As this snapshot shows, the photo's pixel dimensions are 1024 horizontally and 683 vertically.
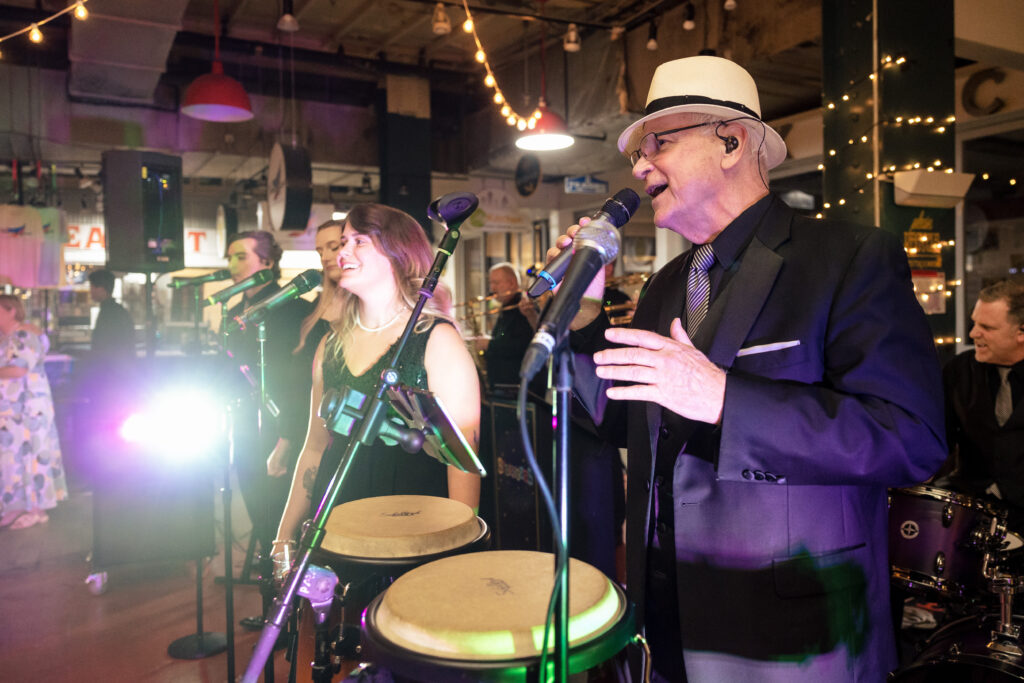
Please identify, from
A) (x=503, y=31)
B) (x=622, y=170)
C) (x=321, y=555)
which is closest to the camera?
(x=321, y=555)

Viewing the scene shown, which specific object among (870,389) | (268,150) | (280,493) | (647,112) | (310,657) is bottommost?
(310,657)

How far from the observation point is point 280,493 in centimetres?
409

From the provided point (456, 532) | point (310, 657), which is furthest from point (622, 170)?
point (456, 532)

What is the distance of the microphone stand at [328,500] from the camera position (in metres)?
1.31

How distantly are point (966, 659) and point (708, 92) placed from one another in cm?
202

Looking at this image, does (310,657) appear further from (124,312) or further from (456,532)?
(124,312)

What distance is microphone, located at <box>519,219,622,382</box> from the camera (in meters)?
1.00

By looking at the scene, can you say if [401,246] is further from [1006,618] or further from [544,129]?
[544,129]

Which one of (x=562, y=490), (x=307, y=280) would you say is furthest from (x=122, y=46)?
(x=562, y=490)

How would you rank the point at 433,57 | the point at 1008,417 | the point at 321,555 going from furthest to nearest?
the point at 433,57 → the point at 1008,417 → the point at 321,555

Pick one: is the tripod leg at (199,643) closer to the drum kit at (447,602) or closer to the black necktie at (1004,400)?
the drum kit at (447,602)

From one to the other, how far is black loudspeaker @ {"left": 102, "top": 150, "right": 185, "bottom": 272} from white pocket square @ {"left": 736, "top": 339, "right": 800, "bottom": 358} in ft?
15.6

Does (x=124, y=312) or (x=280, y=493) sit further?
(x=124, y=312)

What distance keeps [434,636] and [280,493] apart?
3.24 m
